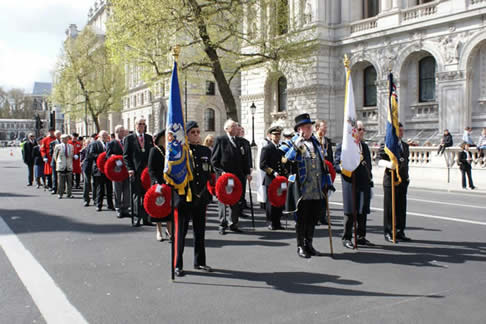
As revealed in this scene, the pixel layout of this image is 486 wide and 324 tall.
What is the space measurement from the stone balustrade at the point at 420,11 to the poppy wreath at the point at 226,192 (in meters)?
24.2

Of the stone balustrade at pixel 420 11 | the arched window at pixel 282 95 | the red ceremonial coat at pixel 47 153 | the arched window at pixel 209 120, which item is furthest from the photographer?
the arched window at pixel 209 120

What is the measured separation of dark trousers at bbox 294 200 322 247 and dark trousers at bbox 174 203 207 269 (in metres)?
1.56

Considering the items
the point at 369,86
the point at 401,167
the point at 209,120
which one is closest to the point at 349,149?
the point at 401,167

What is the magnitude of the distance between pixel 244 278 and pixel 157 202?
6.68 feet

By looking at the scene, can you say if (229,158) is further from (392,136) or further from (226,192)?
(392,136)

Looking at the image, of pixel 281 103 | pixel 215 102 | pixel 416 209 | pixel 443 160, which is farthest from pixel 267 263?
pixel 215 102

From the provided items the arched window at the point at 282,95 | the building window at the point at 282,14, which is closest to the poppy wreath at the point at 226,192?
the building window at the point at 282,14

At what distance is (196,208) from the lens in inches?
245

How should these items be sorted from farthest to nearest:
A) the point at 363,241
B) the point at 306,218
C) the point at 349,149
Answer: the point at 363,241
the point at 349,149
the point at 306,218

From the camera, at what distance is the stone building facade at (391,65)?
26188 mm

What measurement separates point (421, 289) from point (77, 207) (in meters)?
10.1

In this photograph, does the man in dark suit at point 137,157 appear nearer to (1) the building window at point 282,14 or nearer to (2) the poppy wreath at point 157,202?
(2) the poppy wreath at point 157,202

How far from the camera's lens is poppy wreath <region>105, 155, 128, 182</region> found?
10570mm

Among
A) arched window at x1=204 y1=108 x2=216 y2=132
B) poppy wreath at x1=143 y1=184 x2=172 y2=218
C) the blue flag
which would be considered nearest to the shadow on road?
the blue flag
